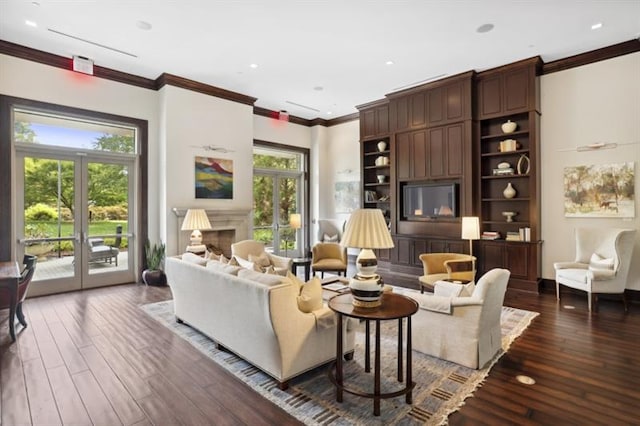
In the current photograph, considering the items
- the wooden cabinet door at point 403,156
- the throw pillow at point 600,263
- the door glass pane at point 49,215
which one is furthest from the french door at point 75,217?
the throw pillow at point 600,263

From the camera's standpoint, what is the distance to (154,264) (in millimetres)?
6129

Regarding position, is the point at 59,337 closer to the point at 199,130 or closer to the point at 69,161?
the point at 69,161

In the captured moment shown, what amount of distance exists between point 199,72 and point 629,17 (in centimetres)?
633

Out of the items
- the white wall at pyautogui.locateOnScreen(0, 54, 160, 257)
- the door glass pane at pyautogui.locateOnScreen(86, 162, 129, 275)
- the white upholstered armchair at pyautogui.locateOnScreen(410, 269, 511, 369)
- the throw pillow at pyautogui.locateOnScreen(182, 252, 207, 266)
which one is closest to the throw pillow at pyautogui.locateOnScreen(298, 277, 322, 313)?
the white upholstered armchair at pyautogui.locateOnScreen(410, 269, 511, 369)

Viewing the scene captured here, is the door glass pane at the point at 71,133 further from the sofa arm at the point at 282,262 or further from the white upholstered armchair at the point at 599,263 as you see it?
the white upholstered armchair at the point at 599,263

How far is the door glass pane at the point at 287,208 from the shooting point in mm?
8978

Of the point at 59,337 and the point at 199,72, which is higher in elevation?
the point at 199,72

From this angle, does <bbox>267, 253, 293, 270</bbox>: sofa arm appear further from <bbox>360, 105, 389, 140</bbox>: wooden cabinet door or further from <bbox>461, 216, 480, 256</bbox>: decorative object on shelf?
<bbox>360, 105, 389, 140</bbox>: wooden cabinet door

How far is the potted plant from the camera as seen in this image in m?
6.00

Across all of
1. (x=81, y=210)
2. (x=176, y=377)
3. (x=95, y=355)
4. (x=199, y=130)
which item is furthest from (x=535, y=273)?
(x=81, y=210)

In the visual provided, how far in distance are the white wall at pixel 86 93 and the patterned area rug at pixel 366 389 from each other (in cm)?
406

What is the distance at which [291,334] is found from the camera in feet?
8.61

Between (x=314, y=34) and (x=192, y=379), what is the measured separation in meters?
4.41

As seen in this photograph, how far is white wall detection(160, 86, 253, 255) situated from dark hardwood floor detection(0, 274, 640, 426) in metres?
2.67
